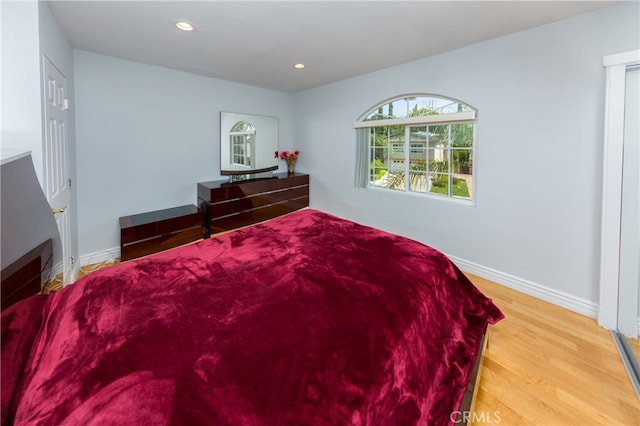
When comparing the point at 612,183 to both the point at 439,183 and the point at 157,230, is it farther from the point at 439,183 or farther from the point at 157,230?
the point at 157,230

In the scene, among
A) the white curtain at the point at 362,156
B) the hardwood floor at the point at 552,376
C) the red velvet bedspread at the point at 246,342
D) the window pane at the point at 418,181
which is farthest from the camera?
the white curtain at the point at 362,156

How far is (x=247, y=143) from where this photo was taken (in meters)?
4.65

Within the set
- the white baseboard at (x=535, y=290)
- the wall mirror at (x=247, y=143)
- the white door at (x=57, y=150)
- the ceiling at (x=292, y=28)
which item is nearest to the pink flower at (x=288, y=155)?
the wall mirror at (x=247, y=143)

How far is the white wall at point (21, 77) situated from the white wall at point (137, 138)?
146 cm

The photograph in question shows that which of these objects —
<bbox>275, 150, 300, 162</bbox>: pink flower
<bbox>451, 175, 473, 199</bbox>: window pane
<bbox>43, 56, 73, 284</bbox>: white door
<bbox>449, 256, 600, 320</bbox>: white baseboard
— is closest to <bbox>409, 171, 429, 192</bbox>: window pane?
<bbox>451, 175, 473, 199</bbox>: window pane

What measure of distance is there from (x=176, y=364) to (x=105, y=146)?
3.48 meters

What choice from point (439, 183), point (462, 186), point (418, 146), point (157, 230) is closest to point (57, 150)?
point (157, 230)

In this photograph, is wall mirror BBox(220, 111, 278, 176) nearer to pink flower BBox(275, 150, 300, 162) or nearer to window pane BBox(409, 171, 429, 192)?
pink flower BBox(275, 150, 300, 162)

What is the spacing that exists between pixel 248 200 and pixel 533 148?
3602 mm

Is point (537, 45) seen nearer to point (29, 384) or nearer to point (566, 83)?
point (566, 83)

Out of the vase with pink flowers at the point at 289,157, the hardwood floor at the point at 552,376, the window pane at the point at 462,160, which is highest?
the vase with pink flowers at the point at 289,157

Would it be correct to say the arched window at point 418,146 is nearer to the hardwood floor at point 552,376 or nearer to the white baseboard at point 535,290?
the white baseboard at point 535,290

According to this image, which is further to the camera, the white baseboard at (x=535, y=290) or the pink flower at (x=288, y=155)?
the pink flower at (x=288, y=155)

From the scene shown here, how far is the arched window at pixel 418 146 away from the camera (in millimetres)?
3156
